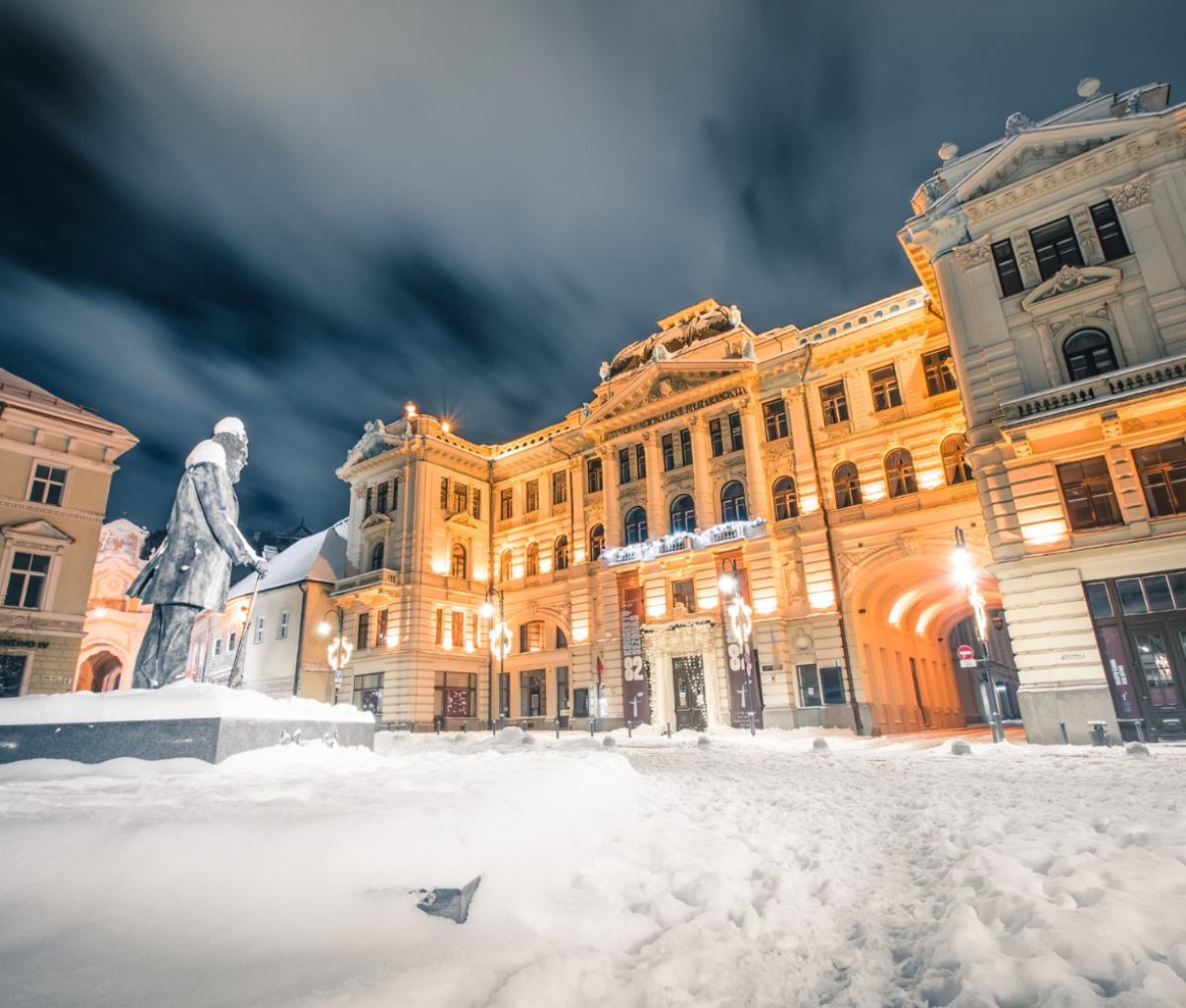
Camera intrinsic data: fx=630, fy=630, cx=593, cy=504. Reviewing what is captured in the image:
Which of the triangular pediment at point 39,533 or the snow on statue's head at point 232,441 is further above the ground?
the triangular pediment at point 39,533

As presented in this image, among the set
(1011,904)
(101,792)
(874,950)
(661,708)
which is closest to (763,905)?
(874,950)

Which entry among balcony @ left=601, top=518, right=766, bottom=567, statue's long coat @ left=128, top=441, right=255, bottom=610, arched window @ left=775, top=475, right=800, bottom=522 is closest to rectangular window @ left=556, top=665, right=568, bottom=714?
balcony @ left=601, top=518, right=766, bottom=567

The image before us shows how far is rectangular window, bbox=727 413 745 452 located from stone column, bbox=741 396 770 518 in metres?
0.43

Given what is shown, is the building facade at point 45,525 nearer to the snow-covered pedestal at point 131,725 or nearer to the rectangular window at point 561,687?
the rectangular window at point 561,687

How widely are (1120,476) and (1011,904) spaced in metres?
17.9

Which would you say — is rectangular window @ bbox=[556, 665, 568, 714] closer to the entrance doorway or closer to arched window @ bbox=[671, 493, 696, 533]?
the entrance doorway

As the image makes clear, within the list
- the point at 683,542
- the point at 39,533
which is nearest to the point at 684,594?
the point at 683,542

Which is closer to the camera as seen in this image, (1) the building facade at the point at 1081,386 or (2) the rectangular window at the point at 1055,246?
(1) the building facade at the point at 1081,386

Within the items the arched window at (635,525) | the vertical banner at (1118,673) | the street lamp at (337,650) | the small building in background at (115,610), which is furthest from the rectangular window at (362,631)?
the vertical banner at (1118,673)

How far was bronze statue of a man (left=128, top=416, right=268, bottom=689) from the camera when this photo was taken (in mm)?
8688

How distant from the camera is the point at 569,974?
3.05m

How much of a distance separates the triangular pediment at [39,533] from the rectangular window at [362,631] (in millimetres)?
14725

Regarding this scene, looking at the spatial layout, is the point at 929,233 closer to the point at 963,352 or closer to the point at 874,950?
the point at 963,352

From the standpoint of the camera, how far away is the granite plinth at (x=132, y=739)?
690 centimetres
